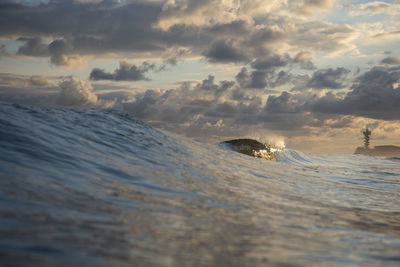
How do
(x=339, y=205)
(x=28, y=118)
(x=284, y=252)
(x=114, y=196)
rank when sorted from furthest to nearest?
(x=28, y=118) < (x=339, y=205) < (x=114, y=196) < (x=284, y=252)

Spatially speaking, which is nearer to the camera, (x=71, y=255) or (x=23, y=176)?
(x=71, y=255)

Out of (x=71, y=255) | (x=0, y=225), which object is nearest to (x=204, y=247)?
(x=71, y=255)

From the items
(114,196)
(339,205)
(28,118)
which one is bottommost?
(339,205)

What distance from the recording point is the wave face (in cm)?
313

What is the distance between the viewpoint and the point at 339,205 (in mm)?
7738

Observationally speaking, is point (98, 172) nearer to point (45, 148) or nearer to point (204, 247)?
point (45, 148)

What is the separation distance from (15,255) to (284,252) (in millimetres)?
2564

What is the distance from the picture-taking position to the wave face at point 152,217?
3.13m

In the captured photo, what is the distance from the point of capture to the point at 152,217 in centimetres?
446

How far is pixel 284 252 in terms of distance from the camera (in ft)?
11.7

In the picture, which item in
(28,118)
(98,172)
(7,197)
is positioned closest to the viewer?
(7,197)

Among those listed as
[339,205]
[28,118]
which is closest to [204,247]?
[339,205]

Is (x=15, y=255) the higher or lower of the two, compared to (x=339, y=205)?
higher

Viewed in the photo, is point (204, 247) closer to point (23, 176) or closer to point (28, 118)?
point (23, 176)
